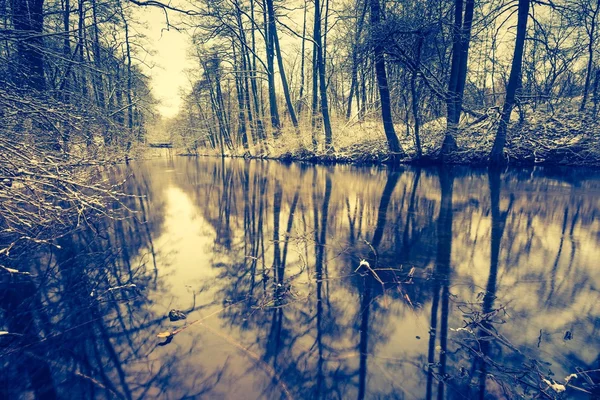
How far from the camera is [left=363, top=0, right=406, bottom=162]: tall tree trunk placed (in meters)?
10.3

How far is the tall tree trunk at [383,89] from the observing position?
10331mm

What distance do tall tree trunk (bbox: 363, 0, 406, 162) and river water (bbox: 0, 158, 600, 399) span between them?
806 centimetres

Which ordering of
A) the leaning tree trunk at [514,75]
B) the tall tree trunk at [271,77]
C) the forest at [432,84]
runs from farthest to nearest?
the tall tree trunk at [271,77] < the leaning tree trunk at [514,75] < the forest at [432,84]

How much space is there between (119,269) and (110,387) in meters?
2.08

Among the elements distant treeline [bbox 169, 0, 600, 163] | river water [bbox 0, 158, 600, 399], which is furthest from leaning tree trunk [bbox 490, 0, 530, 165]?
river water [bbox 0, 158, 600, 399]

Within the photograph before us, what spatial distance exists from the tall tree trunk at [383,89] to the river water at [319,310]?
8060mm

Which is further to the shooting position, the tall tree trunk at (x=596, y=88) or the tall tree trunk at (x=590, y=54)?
the tall tree trunk at (x=590, y=54)

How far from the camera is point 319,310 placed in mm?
2453

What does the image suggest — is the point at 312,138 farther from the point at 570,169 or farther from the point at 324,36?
the point at 570,169

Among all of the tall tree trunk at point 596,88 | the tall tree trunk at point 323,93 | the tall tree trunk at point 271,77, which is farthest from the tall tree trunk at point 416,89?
the tall tree trunk at point 271,77

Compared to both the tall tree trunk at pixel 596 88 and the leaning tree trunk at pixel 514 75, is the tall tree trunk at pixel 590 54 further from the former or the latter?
the leaning tree trunk at pixel 514 75

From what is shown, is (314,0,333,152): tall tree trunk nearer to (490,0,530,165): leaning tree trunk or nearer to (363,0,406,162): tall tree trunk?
(363,0,406,162): tall tree trunk

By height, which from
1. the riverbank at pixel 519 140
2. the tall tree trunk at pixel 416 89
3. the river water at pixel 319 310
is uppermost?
the tall tree trunk at pixel 416 89

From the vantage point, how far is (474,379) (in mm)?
1678
